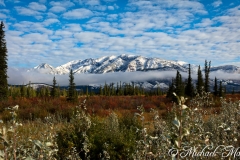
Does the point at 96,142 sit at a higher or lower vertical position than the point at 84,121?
lower

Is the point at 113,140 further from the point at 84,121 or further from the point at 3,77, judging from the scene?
the point at 3,77

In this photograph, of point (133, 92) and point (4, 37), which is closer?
point (4, 37)

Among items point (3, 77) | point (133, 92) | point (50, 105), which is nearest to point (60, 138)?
point (50, 105)

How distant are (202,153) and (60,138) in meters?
5.17

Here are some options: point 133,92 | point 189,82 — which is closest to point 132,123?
point 189,82

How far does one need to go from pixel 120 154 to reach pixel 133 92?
9060cm

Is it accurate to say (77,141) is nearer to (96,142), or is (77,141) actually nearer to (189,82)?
(96,142)

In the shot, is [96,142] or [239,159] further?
[96,142]

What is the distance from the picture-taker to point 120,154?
7.01 metres

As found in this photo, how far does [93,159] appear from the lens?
7.04 metres

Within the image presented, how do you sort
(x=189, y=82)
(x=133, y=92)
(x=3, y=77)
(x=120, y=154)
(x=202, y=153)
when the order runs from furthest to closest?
(x=133, y=92) → (x=189, y=82) → (x=3, y=77) → (x=120, y=154) → (x=202, y=153)

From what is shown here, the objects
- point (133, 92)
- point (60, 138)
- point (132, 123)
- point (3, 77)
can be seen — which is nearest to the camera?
point (60, 138)

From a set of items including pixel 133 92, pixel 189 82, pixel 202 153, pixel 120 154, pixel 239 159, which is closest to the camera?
pixel 202 153

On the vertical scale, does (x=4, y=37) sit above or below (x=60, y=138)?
above
